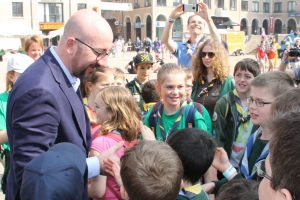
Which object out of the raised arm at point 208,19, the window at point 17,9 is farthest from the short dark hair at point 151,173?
the window at point 17,9

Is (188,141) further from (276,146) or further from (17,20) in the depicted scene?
(17,20)

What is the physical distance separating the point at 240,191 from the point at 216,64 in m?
2.53

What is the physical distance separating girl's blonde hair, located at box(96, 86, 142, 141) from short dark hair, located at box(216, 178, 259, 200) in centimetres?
109

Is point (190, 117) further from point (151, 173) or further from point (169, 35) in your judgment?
point (169, 35)

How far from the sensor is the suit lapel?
2217mm

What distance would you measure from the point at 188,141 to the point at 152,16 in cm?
5313

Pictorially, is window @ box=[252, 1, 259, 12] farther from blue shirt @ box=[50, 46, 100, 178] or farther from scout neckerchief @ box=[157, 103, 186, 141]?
blue shirt @ box=[50, 46, 100, 178]

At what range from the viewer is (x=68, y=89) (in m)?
2.26

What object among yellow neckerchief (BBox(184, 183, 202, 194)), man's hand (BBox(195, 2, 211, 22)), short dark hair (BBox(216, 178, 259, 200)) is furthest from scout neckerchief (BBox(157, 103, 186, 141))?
man's hand (BBox(195, 2, 211, 22))

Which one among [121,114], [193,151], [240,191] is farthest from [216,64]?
[240,191]

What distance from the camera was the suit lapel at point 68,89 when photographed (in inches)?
87.3

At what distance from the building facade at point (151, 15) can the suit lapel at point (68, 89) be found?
33.7 meters

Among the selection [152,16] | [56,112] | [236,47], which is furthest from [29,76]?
[152,16]

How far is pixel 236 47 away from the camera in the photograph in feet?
114
